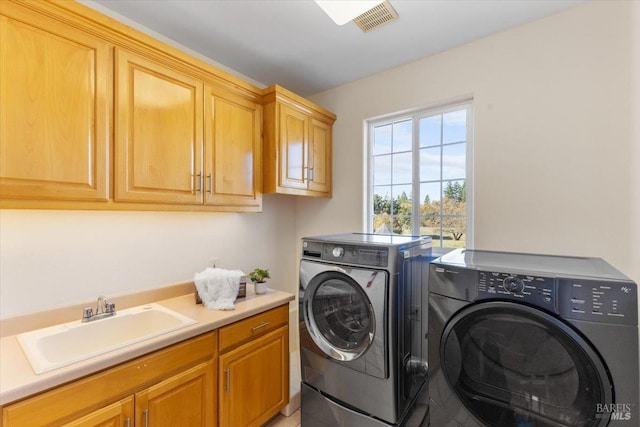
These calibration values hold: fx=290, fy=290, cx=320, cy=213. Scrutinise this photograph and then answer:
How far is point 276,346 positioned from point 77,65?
1.89m

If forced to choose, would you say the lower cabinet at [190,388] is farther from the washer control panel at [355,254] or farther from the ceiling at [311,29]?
the ceiling at [311,29]

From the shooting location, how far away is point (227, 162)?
199 centimetres

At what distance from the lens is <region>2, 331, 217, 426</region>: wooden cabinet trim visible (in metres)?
1.00

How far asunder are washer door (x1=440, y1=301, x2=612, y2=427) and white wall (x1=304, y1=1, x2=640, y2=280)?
0.88 m

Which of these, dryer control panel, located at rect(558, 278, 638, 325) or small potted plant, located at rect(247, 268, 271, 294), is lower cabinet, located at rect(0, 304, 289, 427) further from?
dryer control panel, located at rect(558, 278, 638, 325)

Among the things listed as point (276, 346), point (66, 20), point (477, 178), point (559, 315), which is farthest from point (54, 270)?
point (477, 178)

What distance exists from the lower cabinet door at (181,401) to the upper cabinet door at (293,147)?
136cm

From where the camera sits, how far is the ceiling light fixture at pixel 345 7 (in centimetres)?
139

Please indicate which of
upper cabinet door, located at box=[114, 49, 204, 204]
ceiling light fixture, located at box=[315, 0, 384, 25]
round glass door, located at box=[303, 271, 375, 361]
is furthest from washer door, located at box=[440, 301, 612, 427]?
upper cabinet door, located at box=[114, 49, 204, 204]

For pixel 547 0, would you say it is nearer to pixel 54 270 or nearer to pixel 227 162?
pixel 227 162

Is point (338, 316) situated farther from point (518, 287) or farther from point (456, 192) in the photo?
point (456, 192)

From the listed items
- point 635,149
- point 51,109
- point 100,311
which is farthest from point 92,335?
point 635,149

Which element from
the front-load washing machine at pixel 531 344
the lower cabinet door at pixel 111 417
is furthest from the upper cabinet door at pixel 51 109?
the front-load washing machine at pixel 531 344

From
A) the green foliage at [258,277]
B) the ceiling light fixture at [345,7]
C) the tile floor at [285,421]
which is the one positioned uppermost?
the ceiling light fixture at [345,7]
